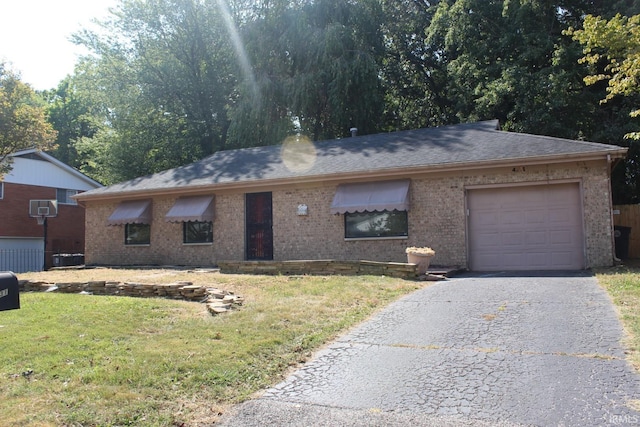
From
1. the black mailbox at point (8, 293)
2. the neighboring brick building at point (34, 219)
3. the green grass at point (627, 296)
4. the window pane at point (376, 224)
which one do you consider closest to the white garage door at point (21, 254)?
the neighboring brick building at point (34, 219)

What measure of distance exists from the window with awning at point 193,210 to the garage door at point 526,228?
8.17 m

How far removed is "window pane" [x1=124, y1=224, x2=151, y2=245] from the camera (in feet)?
59.3

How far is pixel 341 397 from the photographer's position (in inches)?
171

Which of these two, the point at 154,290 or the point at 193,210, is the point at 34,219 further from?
the point at 154,290

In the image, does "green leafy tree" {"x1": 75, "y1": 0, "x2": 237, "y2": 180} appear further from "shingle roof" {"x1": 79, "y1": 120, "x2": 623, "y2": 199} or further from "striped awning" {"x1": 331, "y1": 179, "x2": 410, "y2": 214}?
"striped awning" {"x1": 331, "y1": 179, "x2": 410, "y2": 214}

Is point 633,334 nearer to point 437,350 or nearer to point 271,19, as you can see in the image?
point 437,350

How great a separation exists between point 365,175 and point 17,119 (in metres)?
11.9

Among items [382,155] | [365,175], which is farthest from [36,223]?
[365,175]

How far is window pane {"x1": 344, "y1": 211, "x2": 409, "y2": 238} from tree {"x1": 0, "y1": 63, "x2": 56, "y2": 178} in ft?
36.9

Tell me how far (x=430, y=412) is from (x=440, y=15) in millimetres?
22935

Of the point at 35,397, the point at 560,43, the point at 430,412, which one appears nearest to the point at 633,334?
the point at 430,412

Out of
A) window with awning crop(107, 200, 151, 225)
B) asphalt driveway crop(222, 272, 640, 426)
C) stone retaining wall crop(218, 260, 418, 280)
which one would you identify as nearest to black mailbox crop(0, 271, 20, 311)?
asphalt driveway crop(222, 272, 640, 426)

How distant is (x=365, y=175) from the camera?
14289 millimetres

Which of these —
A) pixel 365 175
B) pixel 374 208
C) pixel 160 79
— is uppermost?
pixel 160 79
